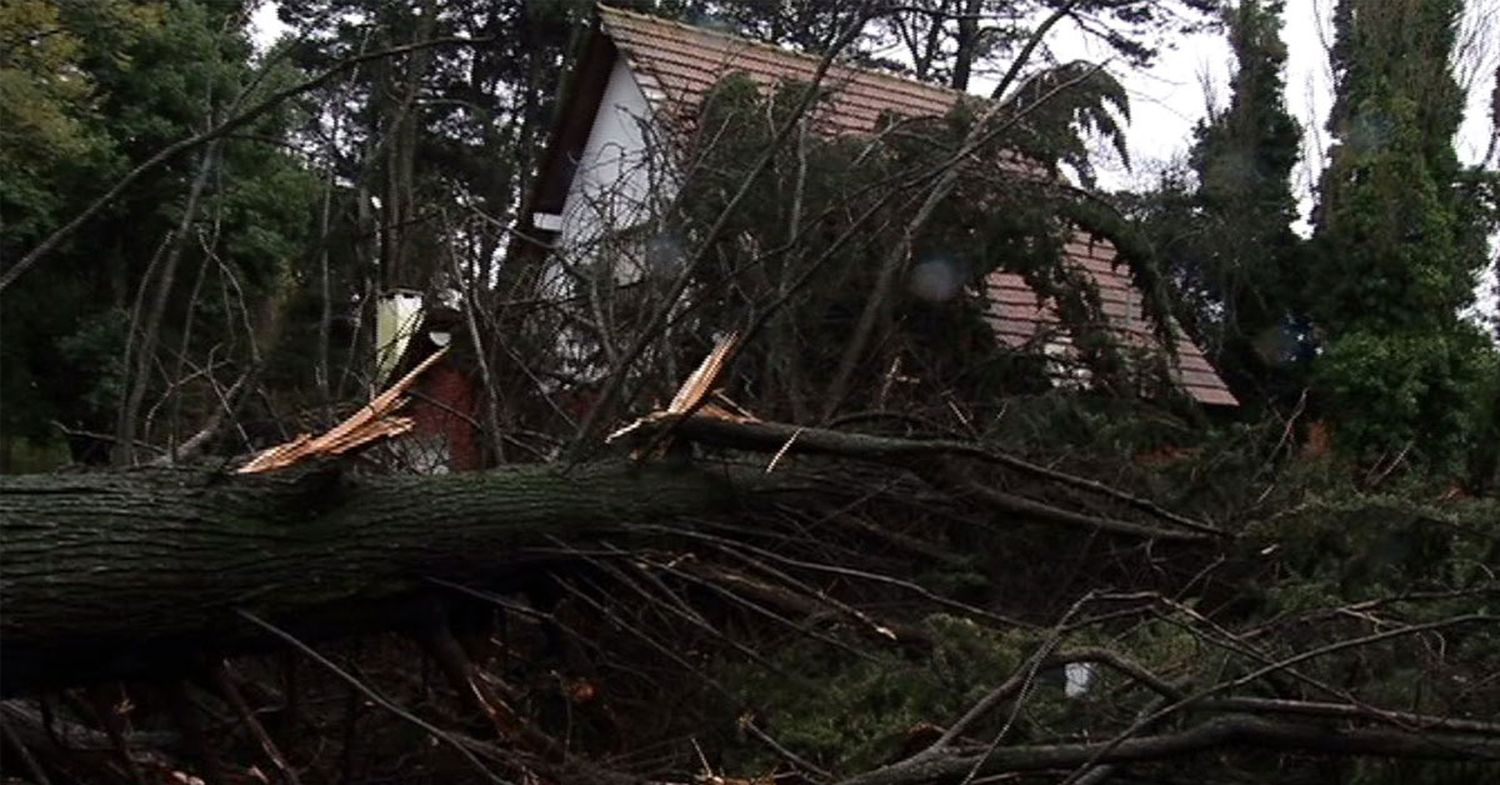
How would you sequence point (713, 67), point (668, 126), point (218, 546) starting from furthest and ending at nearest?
point (713, 67) < point (668, 126) < point (218, 546)

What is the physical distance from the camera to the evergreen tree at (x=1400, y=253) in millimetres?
15828

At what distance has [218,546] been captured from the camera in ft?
10.4

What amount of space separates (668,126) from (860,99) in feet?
11.8

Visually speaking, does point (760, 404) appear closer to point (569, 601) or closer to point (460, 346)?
point (460, 346)

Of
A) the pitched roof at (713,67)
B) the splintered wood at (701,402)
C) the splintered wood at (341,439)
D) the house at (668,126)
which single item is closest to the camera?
the splintered wood at (341,439)

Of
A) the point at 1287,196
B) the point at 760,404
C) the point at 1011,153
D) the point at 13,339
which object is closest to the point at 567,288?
the point at 760,404

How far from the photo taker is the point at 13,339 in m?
14.1

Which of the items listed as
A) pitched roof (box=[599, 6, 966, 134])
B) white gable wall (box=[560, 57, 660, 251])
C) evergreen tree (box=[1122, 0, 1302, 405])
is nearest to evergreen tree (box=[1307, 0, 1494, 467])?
evergreen tree (box=[1122, 0, 1302, 405])

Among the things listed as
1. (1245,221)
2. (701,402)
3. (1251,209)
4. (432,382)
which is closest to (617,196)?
(432,382)

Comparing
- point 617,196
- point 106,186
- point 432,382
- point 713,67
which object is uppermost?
point 713,67

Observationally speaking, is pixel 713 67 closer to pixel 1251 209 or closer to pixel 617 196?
pixel 617 196

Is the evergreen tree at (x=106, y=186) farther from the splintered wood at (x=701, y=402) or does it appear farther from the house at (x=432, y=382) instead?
the splintered wood at (x=701, y=402)

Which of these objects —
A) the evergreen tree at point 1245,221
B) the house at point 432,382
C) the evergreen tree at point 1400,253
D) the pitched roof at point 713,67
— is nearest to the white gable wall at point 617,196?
the pitched roof at point 713,67

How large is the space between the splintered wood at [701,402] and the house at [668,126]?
7.76 feet
